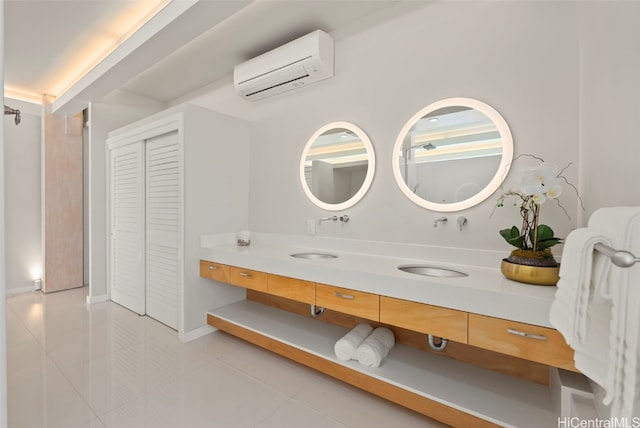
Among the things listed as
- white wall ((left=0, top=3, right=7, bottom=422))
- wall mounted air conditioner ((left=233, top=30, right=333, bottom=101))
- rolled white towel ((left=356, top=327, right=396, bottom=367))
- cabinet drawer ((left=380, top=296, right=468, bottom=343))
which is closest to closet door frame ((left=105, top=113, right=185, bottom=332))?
wall mounted air conditioner ((left=233, top=30, right=333, bottom=101))

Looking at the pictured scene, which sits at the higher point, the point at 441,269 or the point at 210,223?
the point at 210,223

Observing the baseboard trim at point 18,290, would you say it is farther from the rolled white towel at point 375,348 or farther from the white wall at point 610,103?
the white wall at point 610,103

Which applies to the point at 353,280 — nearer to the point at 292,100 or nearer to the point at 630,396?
the point at 630,396

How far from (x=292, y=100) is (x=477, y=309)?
216cm

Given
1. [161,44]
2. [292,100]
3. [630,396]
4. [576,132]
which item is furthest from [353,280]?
[161,44]

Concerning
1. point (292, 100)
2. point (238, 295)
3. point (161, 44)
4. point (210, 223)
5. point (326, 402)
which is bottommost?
point (326, 402)

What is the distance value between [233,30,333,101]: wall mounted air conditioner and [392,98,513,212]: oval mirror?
2.79 ft

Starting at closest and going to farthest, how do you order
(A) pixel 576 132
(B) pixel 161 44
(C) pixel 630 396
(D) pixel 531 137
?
(C) pixel 630 396
(A) pixel 576 132
(D) pixel 531 137
(B) pixel 161 44

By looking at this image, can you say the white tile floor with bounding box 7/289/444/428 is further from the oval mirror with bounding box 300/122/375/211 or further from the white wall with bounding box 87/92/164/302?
the oval mirror with bounding box 300/122/375/211

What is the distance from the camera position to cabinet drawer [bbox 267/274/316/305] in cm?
178

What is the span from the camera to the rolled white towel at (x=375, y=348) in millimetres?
1623

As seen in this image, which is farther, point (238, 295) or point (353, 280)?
point (238, 295)

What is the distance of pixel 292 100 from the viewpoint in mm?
2557

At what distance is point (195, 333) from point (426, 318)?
1.95 m
